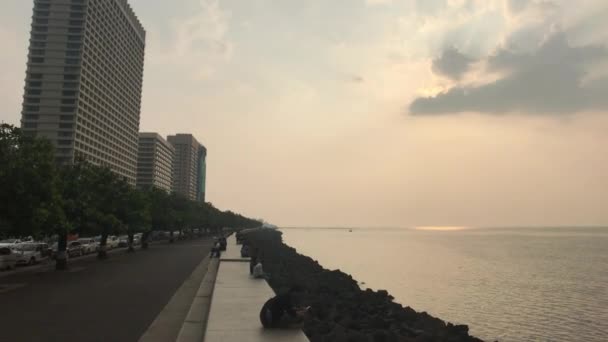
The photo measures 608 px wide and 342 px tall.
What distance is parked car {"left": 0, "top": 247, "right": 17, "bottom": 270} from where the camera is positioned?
32656 mm

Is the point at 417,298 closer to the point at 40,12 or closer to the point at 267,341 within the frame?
the point at 267,341

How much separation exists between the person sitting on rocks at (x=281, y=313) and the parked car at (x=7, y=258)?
27987 mm

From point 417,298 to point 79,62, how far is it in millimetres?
162035

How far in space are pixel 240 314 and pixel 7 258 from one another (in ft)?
87.1

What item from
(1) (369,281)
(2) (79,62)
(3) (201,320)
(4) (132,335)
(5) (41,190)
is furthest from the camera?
(2) (79,62)

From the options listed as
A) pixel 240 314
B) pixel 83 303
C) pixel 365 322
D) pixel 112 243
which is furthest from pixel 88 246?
pixel 240 314

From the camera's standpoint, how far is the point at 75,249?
48219mm

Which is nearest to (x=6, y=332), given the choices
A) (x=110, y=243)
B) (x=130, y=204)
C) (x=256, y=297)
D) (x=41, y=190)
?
(x=256, y=297)

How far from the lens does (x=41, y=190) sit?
25.3m

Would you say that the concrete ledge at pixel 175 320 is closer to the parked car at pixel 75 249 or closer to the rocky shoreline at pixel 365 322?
the rocky shoreline at pixel 365 322

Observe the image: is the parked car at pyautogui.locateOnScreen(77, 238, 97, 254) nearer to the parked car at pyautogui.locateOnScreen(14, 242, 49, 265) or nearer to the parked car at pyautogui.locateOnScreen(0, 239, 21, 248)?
the parked car at pyautogui.locateOnScreen(0, 239, 21, 248)

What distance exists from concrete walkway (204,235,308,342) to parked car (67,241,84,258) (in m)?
30.7

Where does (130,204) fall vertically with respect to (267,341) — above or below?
above

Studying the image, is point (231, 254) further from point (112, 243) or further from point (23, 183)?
point (112, 243)
